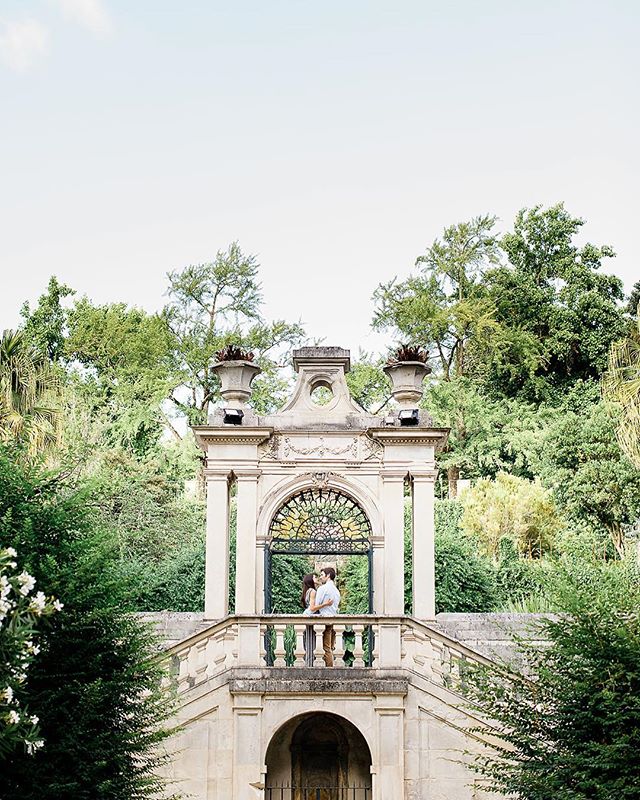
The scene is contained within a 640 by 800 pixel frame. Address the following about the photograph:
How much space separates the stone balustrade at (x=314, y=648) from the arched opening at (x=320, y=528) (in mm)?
→ 1307

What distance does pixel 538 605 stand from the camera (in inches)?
917

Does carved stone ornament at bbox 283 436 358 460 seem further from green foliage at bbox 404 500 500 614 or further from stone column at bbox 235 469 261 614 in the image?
green foliage at bbox 404 500 500 614

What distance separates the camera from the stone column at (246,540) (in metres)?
17.7

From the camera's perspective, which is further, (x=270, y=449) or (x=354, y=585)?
(x=354, y=585)

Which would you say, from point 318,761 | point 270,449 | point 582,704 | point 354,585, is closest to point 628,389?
point 354,585

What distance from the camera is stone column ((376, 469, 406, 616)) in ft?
58.2

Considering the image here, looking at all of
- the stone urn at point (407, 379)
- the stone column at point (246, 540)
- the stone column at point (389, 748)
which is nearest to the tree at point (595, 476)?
the stone urn at point (407, 379)

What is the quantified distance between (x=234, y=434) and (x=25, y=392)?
5.21m

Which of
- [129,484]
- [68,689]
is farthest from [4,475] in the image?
[129,484]

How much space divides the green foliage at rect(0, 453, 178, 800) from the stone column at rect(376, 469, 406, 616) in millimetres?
4647

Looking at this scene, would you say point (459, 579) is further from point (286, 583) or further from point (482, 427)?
point (482, 427)

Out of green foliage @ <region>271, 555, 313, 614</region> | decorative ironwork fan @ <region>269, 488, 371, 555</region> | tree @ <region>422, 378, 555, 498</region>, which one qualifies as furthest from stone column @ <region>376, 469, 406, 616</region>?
tree @ <region>422, 378, 555, 498</region>

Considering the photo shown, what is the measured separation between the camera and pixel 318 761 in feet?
57.6

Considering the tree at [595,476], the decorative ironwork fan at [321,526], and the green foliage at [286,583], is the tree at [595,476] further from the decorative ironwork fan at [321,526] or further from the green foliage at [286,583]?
the decorative ironwork fan at [321,526]
